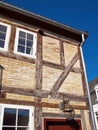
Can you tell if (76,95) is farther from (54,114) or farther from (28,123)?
(28,123)

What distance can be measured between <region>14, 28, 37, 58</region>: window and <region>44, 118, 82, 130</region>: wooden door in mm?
2762

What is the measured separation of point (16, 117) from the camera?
18.3 ft

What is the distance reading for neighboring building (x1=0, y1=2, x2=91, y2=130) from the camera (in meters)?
5.77

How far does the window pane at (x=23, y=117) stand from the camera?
5.69 metres

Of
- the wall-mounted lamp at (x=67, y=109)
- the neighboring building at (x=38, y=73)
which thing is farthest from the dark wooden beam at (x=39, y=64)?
the wall-mounted lamp at (x=67, y=109)

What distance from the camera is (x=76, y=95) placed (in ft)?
23.8

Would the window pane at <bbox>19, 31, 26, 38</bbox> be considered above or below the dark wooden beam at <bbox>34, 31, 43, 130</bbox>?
above

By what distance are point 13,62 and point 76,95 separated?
3102 millimetres

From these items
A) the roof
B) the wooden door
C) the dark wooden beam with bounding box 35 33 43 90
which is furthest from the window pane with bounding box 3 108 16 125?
the roof

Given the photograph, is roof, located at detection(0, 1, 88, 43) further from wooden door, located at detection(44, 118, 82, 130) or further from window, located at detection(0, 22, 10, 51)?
wooden door, located at detection(44, 118, 82, 130)

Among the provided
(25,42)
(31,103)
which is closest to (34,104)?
(31,103)

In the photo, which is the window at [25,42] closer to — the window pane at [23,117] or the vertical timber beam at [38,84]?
the vertical timber beam at [38,84]

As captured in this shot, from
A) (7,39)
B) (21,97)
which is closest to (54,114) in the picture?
(21,97)

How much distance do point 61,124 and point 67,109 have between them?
2.02 feet
